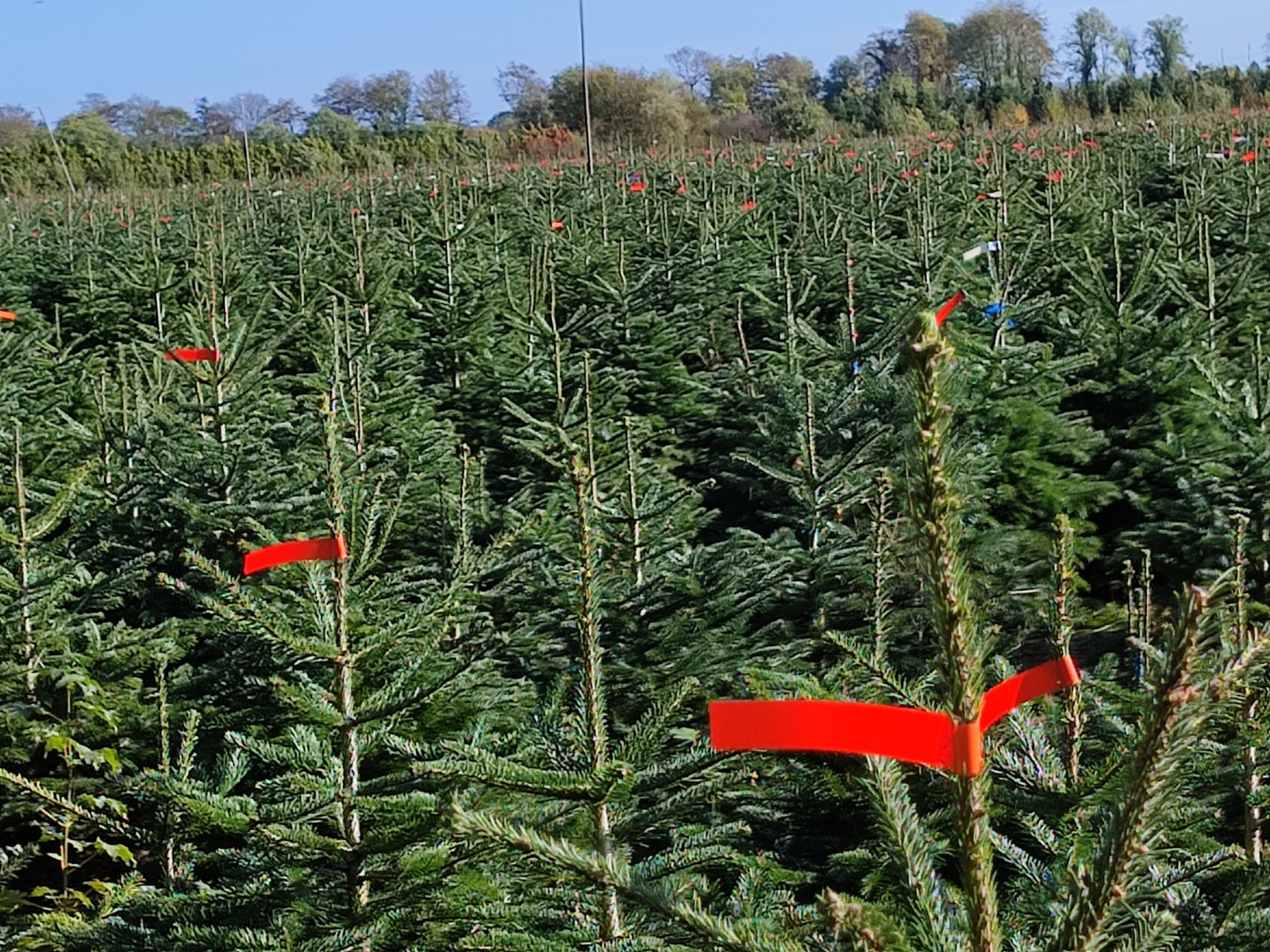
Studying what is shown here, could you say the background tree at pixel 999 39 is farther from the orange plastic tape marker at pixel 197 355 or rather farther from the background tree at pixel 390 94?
the orange plastic tape marker at pixel 197 355

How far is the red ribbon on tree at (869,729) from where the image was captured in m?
1.07

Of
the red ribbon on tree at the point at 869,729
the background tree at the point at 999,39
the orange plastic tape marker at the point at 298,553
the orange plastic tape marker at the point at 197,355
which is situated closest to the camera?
the red ribbon on tree at the point at 869,729

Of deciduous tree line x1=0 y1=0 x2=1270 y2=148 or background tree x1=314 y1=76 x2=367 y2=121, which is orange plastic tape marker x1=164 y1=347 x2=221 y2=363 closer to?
deciduous tree line x1=0 y1=0 x2=1270 y2=148

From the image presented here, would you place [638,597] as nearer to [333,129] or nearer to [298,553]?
[298,553]

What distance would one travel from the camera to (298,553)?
7.71 feet

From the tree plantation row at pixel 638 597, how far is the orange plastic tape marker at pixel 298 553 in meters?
0.02

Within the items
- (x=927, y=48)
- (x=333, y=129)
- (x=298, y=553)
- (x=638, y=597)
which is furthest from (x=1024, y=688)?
(x=927, y=48)

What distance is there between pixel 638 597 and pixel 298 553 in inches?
76.2

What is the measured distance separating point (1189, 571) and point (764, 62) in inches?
2475

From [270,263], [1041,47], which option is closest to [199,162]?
[270,263]

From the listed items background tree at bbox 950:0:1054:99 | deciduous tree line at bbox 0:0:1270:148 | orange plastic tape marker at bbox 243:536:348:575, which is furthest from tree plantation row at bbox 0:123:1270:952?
background tree at bbox 950:0:1054:99

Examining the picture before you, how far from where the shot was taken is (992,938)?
110cm

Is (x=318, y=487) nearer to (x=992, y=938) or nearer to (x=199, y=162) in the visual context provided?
(x=992, y=938)

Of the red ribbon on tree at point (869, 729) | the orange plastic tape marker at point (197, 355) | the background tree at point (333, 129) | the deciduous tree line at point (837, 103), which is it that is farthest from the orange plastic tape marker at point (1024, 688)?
the background tree at point (333, 129)
